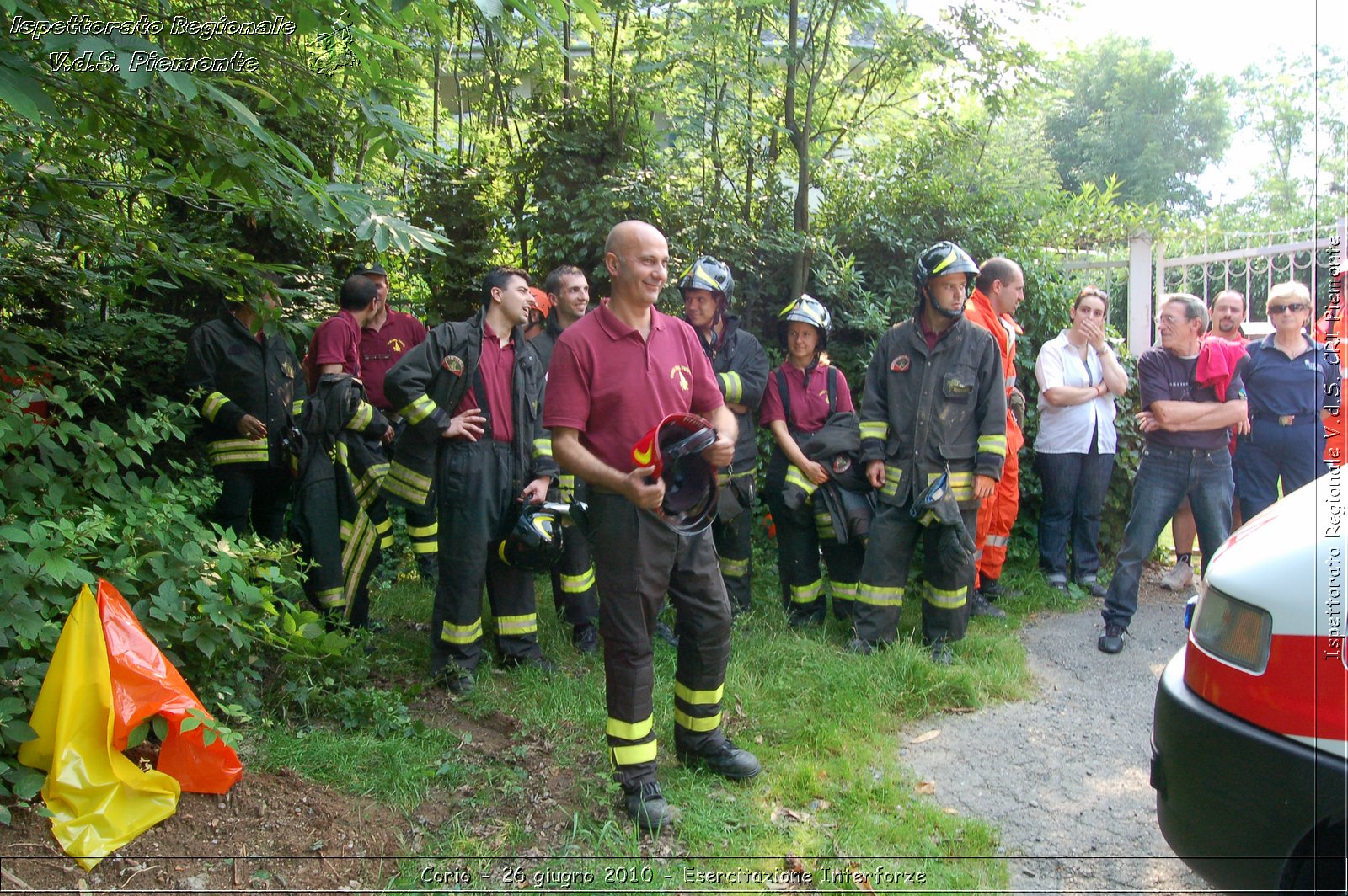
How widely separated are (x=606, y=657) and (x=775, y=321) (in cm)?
492

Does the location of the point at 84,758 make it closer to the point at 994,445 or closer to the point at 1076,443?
the point at 994,445

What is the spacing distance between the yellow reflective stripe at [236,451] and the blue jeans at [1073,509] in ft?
17.4

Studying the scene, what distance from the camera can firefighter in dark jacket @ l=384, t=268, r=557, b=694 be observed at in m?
4.93

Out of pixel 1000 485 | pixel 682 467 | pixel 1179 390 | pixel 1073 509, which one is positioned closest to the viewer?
pixel 682 467

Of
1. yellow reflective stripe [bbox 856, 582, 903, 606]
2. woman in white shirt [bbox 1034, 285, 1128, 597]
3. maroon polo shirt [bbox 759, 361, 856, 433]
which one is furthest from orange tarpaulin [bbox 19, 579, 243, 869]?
woman in white shirt [bbox 1034, 285, 1128, 597]

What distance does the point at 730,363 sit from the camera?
5.91 m

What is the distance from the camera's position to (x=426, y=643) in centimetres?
570

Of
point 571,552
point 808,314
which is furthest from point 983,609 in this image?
point 571,552

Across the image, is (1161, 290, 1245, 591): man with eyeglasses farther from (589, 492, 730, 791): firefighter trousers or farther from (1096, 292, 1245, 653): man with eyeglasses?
(589, 492, 730, 791): firefighter trousers

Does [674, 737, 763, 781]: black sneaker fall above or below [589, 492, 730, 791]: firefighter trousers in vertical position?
below

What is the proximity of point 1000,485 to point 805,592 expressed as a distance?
1.56m

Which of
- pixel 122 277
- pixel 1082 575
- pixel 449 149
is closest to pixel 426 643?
pixel 122 277

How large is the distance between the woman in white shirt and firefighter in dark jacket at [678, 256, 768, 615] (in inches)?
88.6

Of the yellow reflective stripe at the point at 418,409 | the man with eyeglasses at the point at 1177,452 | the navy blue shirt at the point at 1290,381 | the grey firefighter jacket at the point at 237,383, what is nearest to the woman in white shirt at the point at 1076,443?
the navy blue shirt at the point at 1290,381
